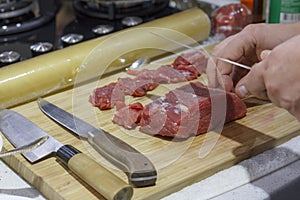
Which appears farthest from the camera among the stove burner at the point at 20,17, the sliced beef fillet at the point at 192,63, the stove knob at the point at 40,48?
the stove burner at the point at 20,17

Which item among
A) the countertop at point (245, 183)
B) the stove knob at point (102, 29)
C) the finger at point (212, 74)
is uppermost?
the finger at point (212, 74)

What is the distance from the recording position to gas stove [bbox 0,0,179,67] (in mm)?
1439

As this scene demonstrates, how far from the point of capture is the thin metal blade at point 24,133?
99cm

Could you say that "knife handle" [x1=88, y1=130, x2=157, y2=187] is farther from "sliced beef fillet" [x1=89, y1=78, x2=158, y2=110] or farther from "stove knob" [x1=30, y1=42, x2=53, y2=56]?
"stove knob" [x1=30, y1=42, x2=53, y2=56]

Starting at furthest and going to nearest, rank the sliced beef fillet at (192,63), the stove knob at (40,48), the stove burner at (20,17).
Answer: the stove burner at (20,17), the stove knob at (40,48), the sliced beef fillet at (192,63)

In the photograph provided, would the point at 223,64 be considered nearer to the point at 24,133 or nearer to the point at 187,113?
A: the point at 187,113

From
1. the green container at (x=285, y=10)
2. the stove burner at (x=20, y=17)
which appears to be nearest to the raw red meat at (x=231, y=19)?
the green container at (x=285, y=10)

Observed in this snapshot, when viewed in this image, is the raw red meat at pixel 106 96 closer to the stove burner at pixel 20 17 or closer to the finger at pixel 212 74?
the finger at pixel 212 74

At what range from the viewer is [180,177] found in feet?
3.09

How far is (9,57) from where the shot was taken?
1.34 m

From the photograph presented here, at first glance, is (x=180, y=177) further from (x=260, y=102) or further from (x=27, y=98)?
(x=27, y=98)

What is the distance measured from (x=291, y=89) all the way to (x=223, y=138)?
0.20 meters

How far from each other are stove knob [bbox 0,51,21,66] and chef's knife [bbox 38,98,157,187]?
0.71 feet

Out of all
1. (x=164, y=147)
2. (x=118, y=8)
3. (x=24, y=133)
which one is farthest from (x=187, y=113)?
(x=118, y=8)
